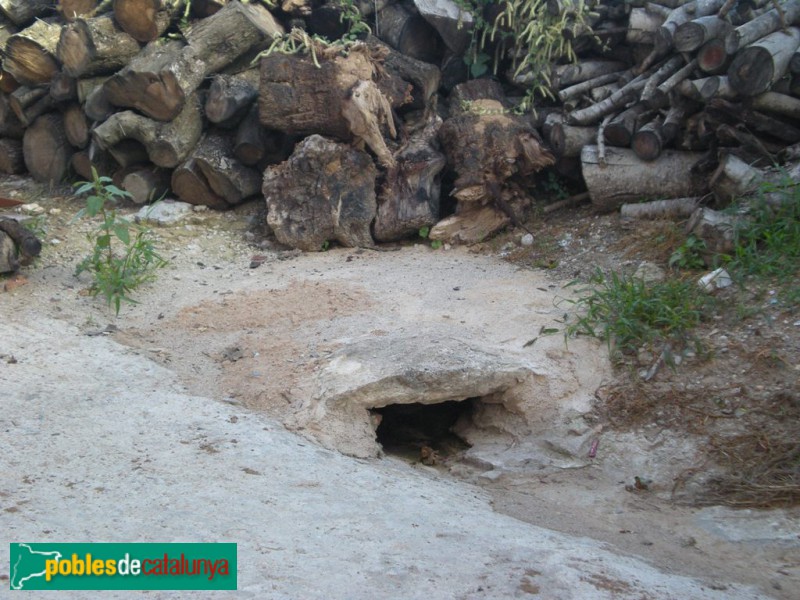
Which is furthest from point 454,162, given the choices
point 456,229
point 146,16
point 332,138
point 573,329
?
point 146,16

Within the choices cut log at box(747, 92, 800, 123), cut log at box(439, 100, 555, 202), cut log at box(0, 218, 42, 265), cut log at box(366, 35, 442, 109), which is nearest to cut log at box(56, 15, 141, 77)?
→ cut log at box(0, 218, 42, 265)

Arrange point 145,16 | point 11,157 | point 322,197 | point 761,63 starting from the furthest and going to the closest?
1. point 11,157
2. point 145,16
3. point 322,197
4. point 761,63

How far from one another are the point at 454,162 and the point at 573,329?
2.10 m

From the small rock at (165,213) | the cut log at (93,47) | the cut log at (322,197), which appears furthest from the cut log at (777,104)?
the cut log at (93,47)

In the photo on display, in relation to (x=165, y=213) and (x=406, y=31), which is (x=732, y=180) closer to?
(x=406, y=31)

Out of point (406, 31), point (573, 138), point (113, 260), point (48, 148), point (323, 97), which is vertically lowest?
point (113, 260)

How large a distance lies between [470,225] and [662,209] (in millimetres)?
1395

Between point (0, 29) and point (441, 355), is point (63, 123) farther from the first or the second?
point (441, 355)

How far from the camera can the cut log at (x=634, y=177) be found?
17.5 ft

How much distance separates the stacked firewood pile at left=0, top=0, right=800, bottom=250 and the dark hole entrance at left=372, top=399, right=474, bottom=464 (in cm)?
166

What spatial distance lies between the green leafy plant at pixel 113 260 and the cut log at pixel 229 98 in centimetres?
126

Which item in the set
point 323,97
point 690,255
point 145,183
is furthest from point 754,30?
point 145,183

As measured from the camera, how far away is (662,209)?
17.3 feet

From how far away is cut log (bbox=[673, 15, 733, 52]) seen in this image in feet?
16.7
